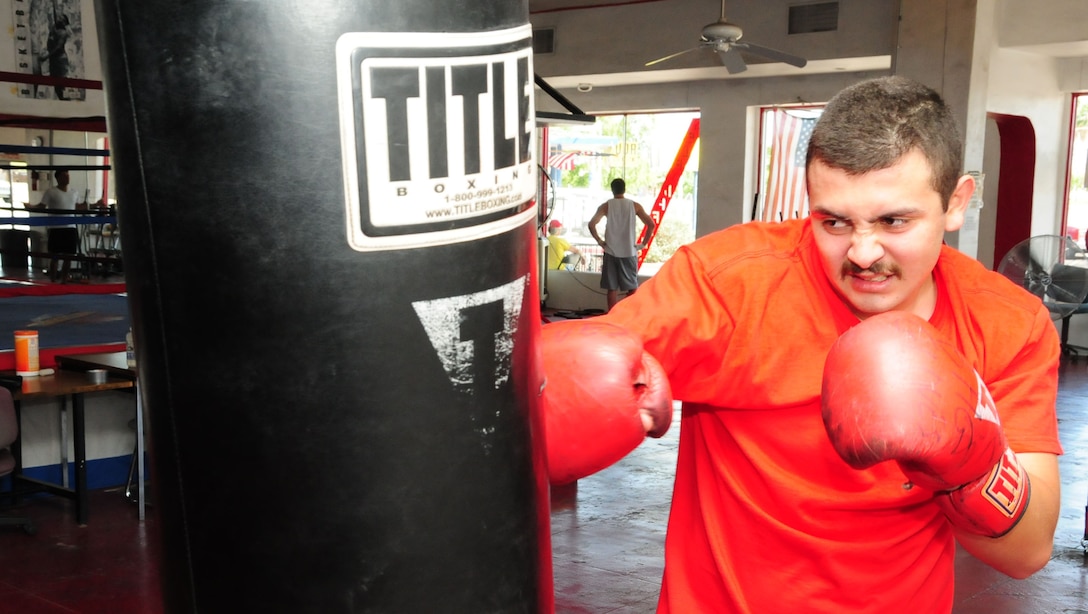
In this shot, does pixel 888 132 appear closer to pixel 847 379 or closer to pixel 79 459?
pixel 847 379

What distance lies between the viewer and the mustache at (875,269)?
1.32m

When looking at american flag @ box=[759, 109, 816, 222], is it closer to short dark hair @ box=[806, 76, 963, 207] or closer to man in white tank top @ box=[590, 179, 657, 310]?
man in white tank top @ box=[590, 179, 657, 310]

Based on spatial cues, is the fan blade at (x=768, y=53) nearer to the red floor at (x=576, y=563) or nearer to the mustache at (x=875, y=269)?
the red floor at (x=576, y=563)

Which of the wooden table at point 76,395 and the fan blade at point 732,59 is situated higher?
the fan blade at point 732,59

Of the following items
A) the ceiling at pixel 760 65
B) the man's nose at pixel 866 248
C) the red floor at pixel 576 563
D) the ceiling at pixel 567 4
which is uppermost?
the ceiling at pixel 567 4

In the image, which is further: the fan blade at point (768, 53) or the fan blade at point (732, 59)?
the fan blade at point (732, 59)

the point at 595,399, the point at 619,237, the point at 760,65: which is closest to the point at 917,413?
the point at 595,399

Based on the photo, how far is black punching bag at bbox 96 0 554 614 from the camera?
74cm

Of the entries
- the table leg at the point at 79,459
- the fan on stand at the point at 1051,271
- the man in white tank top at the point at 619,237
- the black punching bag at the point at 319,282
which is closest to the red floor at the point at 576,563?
the table leg at the point at 79,459

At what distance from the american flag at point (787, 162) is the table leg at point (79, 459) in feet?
28.3

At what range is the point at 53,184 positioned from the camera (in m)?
11.7

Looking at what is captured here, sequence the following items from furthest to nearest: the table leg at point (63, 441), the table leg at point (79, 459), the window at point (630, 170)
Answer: the window at point (630, 170), the table leg at point (63, 441), the table leg at point (79, 459)

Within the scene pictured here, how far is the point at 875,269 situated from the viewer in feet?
4.35

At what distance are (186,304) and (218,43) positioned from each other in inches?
7.8
